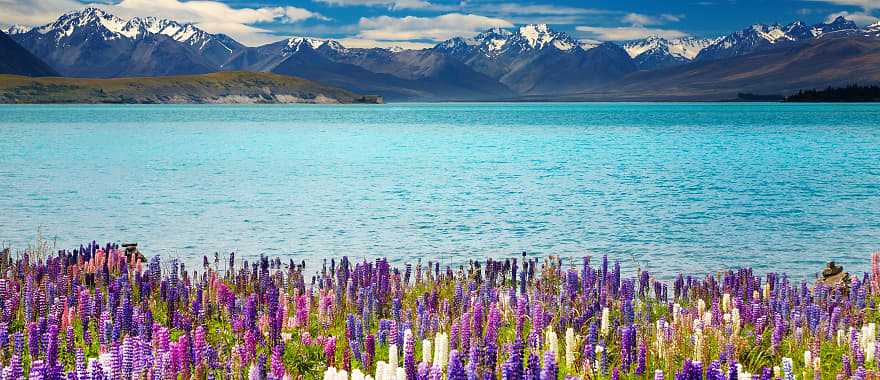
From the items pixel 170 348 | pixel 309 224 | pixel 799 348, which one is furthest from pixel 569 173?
pixel 170 348

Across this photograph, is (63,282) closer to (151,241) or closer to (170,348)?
(170,348)

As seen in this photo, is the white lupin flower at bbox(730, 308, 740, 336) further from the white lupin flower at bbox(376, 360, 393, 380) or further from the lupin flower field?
the white lupin flower at bbox(376, 360, 393, 380)

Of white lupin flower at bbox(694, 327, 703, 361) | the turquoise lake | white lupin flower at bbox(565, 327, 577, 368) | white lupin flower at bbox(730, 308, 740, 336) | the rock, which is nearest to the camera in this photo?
white lupin flower at bbox(565, 327, 577, 368)

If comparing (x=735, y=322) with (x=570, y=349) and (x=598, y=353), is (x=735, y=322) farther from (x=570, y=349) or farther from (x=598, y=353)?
(x=570, y=349)

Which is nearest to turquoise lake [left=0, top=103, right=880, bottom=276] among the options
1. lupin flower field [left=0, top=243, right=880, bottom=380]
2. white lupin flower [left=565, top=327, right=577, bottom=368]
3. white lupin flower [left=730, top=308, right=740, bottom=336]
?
lupin flower field [left=0, top=243, right=880, bottom=380]

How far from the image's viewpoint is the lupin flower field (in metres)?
9.34

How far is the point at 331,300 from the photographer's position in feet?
48.8

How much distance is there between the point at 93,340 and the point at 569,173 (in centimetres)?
4251

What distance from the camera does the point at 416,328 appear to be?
43.0 feet

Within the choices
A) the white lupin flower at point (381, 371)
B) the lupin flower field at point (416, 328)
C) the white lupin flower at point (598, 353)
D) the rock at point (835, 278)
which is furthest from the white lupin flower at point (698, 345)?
the rock at point (835, 278)

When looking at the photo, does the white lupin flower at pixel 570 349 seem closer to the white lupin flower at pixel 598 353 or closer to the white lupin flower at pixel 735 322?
the white lupin flower at pixel 598 353

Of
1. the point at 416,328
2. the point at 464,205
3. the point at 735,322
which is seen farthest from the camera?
the point at 464,205

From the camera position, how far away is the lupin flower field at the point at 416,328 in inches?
368

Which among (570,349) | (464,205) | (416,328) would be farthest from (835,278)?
(464,205)
